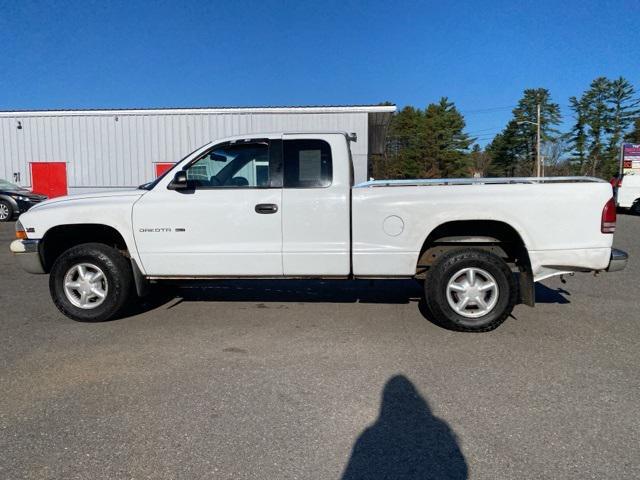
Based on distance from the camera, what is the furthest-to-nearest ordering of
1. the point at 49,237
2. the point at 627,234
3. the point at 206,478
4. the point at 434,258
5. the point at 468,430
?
1. the point at 627,234
2. the point at 49,237
3. the point at 434,258
4. the point at 468,430
5. the point at 206,478

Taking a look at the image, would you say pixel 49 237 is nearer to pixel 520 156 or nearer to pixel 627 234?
pixel 627 234

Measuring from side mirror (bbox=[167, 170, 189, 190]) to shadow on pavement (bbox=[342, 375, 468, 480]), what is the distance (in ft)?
9.43

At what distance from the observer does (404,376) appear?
359 cm

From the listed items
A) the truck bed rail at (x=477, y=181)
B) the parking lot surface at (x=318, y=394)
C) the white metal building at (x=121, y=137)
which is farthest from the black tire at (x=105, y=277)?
the white metal building at (x=121, y=137)

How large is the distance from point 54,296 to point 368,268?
339 centimetres

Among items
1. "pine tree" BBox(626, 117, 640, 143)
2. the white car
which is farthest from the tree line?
Result: the white car

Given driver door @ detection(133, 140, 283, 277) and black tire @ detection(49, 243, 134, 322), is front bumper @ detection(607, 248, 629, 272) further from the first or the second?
black tire @ detection(49, 243, 134, 322)

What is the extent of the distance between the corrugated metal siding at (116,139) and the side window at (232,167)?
14138 mm

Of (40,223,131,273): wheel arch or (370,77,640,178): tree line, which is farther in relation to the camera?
(370,77,640,178): tree line

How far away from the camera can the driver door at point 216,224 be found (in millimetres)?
4707

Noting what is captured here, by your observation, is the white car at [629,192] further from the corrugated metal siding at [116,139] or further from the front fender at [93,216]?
the front fender at [93,216]

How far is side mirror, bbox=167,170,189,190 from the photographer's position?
4.65 meters

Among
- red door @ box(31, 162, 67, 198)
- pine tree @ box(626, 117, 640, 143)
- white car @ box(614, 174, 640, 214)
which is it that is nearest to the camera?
red door @ box(31, 162, 67, 198)

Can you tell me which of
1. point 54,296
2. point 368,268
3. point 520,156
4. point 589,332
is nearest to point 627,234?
point 589,332
